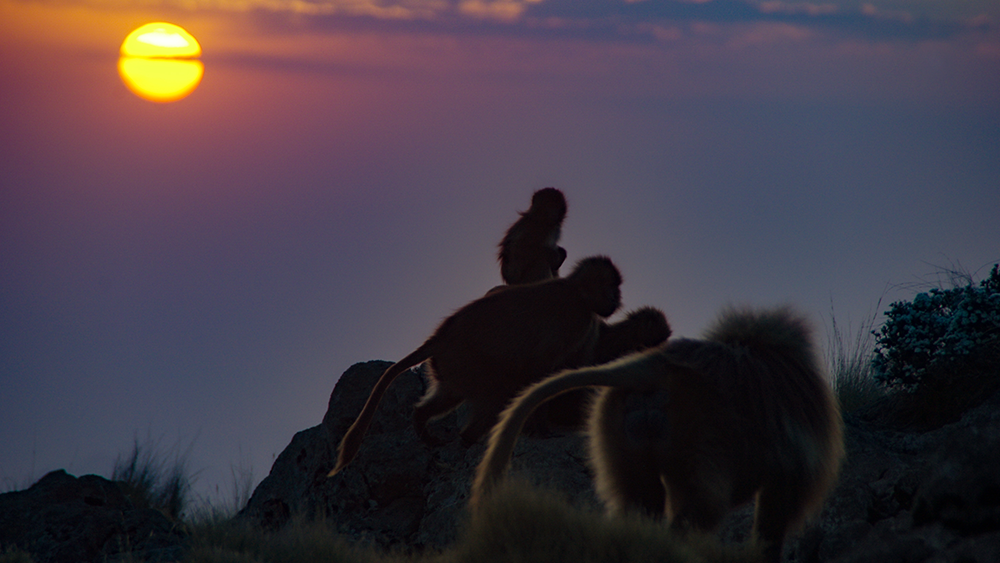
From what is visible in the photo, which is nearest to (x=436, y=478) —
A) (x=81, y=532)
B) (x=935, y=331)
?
(x=81, y=532)

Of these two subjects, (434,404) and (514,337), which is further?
(434,404)

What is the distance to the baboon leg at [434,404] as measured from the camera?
6.29m

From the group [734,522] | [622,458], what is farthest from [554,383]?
[734,522]

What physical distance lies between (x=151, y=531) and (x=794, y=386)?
4.02 metres

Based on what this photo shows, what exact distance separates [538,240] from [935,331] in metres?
3.61

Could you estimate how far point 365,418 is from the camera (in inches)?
221

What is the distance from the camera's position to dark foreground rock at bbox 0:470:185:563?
523 cm

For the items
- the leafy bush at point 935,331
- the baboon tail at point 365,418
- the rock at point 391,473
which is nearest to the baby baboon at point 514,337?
the baboon tail at point 365,418

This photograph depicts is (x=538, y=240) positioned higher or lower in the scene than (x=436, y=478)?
higher

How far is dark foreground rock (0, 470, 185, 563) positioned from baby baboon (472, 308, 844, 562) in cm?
239

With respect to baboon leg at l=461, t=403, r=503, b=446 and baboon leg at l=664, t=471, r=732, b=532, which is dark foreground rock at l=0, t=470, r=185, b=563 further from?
baboon leg at l=664, t=471, r=732, b=532

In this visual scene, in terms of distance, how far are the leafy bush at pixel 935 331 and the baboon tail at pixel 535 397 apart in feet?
14.4

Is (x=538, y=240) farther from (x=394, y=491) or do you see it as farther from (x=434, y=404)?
(x=394, y=491)

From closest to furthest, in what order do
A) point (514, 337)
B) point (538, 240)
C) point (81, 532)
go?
point (81, 532) → point (514, 337) → point (538, 240)
